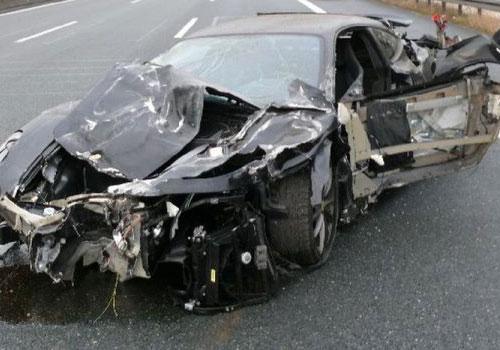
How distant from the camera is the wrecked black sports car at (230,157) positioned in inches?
117

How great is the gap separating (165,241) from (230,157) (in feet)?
1.72

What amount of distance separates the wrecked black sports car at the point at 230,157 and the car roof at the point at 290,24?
0.03 metres

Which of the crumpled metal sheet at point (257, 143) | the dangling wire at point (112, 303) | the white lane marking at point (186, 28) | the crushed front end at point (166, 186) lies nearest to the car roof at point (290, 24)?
the crushed front end at point (166, 186)

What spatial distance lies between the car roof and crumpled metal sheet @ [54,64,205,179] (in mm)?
1006

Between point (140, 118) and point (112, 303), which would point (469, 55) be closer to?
point (140, 118)

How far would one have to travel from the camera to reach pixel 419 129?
413cm

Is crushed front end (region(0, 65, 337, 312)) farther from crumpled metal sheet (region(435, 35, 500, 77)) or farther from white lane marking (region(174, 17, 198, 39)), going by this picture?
white lane marking (region(174, 17, 198, 39))

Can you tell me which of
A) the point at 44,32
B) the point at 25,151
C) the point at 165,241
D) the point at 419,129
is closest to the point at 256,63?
the point at 419,129

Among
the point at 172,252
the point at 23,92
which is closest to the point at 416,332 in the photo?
the point at 172,252

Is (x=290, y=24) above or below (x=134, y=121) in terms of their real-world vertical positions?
above

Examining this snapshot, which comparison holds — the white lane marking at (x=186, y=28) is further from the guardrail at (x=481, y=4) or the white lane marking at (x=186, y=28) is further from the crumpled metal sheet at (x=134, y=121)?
the crumpled metal sheet at (x=134, y=121)

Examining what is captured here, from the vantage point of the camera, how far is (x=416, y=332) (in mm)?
3027

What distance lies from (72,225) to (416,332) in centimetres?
175

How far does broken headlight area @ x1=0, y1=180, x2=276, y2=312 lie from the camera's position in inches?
114
